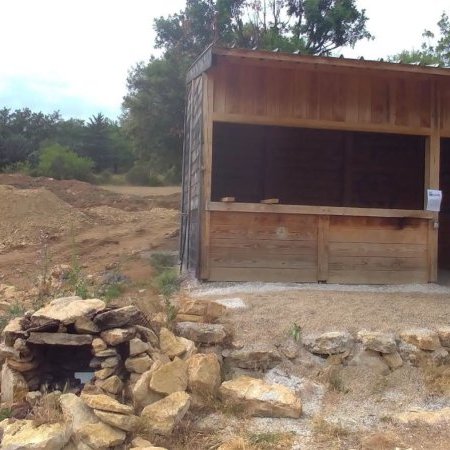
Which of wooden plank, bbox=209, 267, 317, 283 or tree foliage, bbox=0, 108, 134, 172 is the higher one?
tree foliage, bbox=0, 108, 134, 172

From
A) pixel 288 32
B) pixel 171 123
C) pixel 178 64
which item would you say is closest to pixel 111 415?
pixel 171 123

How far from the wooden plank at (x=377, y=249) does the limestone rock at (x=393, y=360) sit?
9.80 feet

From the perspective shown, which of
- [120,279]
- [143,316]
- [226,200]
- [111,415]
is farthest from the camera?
[120,279]

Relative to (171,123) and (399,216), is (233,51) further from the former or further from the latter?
(171,123)

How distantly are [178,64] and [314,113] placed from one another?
39.7 ft

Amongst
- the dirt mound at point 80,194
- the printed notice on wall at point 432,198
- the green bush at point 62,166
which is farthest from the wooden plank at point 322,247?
the green bush at point 62,166

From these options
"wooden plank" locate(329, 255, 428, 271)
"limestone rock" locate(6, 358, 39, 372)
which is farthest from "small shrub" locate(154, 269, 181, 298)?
"limestone rock" locate(6, 358, 39, 372)

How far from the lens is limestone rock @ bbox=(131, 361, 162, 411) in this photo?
5066 mm

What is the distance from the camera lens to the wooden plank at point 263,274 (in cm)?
853

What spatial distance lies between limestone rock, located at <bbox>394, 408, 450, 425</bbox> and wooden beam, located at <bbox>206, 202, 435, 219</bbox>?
387 centimetres

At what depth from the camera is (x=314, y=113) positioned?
29.2 feet

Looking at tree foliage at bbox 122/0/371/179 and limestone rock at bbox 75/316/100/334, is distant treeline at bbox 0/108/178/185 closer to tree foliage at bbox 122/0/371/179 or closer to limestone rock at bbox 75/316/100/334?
tree foliage at bbox 122/0/371/179

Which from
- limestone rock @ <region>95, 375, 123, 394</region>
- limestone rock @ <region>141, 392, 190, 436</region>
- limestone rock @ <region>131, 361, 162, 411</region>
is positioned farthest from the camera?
limestone rock @ <region>95, 375, 123, 394</region>

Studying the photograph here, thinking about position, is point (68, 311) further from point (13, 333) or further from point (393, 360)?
point (393, 360)
